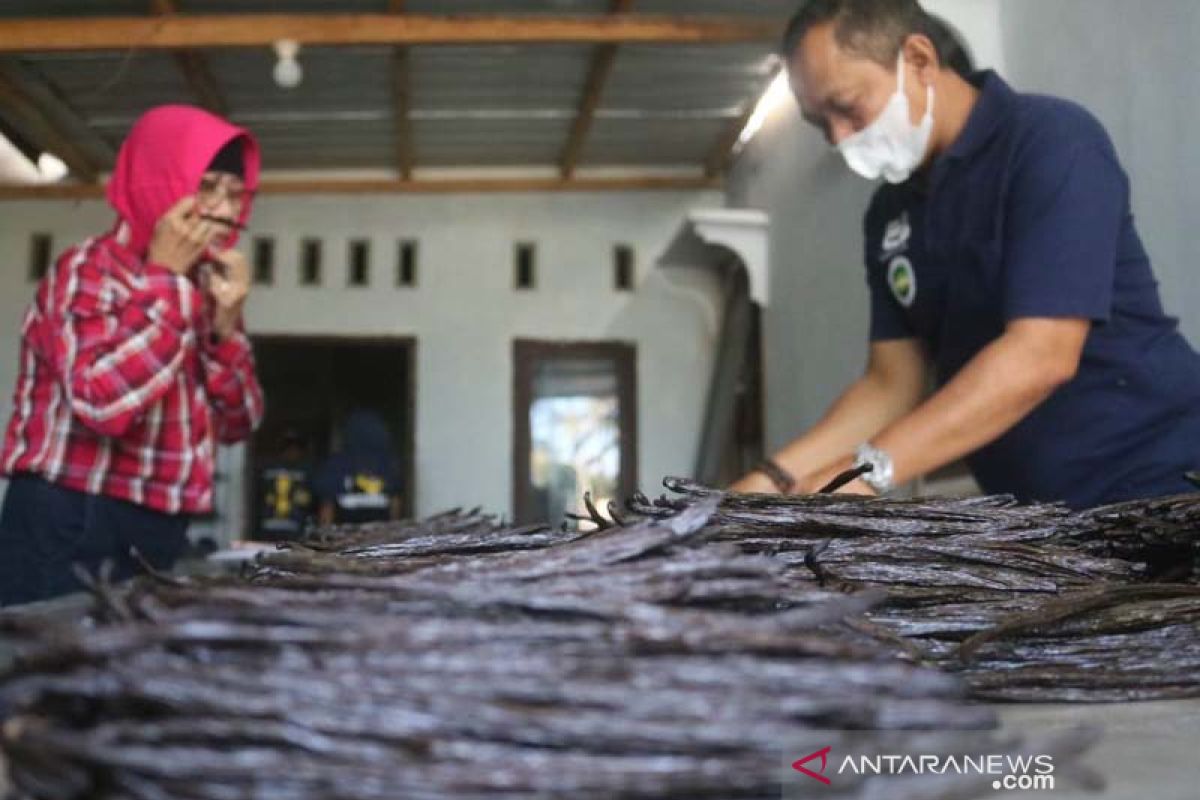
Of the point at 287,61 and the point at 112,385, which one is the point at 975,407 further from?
the point at 287,61

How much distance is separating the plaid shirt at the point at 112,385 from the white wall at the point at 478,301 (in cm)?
583

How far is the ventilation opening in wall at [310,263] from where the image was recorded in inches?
311

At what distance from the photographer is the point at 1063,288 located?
1.51 m

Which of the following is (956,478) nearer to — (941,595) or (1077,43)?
(1077,43)

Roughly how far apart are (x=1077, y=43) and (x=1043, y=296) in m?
1.88

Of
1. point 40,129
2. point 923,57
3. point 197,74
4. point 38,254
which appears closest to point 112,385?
point 923,57

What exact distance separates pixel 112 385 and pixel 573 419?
6.34 meters

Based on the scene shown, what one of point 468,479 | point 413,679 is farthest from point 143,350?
point 468,479

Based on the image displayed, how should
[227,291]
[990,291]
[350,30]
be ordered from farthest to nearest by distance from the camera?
[350,30] → [227,291] → [990,291]

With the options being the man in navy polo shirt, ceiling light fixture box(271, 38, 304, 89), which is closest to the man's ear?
the man in navy polo shirt

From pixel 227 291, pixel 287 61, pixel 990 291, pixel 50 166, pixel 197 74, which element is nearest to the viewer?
pixel 990 291

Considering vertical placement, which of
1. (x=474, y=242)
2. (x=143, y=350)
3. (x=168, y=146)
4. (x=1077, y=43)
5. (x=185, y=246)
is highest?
(x=474, y=242)

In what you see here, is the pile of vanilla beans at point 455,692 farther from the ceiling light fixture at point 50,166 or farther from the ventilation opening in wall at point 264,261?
the ventilation opening in wall at point 264,261

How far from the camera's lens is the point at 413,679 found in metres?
0.49
